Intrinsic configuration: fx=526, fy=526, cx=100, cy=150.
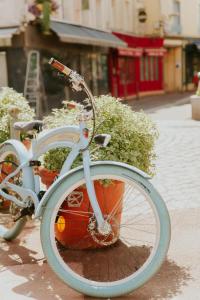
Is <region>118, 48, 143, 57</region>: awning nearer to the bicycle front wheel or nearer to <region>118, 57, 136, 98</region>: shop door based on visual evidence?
<region>118, 57, 136, 98</region>: shop door

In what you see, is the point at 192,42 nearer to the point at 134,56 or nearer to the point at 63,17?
the point at 134,56

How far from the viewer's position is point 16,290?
3.35 m

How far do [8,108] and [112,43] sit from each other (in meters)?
18.8

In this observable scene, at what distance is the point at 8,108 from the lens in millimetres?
5043

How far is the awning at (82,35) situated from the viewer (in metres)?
19.2

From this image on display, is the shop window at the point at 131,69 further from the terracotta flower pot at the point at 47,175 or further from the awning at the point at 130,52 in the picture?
the terracotta flower pot at the point at 47,175

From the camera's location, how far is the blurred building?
62.6 feet

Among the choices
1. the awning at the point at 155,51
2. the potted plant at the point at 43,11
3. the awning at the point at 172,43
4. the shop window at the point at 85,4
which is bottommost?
the awning at the point at 155,51

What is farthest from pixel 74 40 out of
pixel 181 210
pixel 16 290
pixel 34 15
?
pixel 16 290

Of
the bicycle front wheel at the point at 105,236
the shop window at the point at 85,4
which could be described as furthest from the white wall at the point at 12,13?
the bicycle front wheel at the point at 105,236

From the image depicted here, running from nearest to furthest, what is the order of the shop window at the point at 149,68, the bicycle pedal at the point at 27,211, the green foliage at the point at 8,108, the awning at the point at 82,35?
the bicycle pedal at the point at 27,211 → the green foliage at the point at 8,108 → the awning at the point at 82,35 → the shop window at the point at 149,68

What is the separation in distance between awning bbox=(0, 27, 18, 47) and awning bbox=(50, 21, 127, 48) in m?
1.54

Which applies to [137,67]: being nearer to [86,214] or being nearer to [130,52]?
[130,52]

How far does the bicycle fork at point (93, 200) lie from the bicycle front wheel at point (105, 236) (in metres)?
0.03
